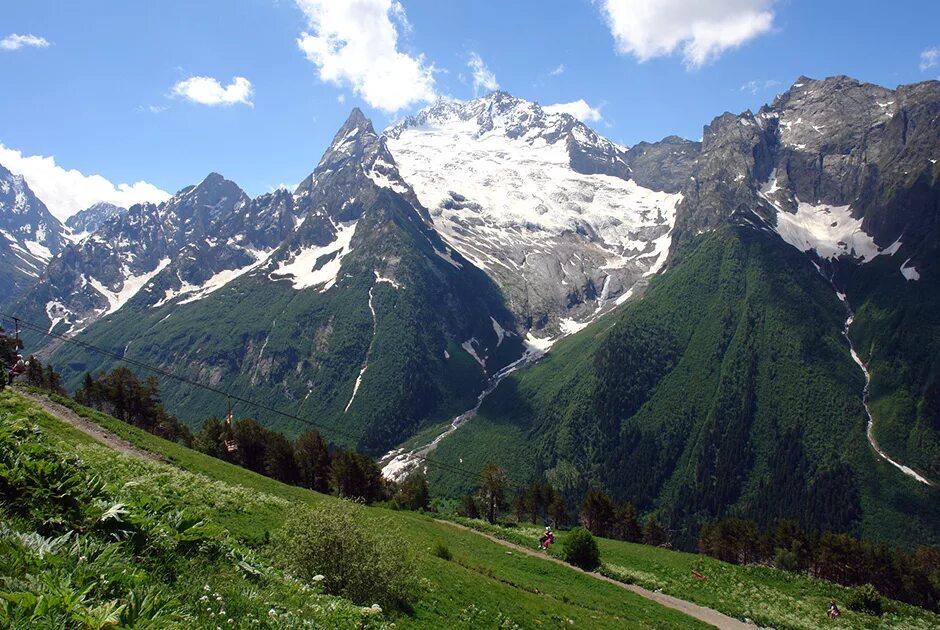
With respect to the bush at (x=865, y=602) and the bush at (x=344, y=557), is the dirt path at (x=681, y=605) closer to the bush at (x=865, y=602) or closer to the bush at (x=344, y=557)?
the bush at (x=865, y=602)

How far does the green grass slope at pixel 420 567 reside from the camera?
1786 cm

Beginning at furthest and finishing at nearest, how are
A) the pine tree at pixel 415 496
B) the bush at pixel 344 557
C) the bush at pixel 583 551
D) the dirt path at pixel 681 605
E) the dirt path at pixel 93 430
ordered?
the pine tree at pixel 415 496, the bush at pixel 583 551, the dirt path at pixel 93 430, the dirt path at pixel 681 605, the bush at pixel 344 557

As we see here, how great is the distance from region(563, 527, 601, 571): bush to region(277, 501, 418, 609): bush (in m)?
32.2

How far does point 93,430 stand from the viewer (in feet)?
164

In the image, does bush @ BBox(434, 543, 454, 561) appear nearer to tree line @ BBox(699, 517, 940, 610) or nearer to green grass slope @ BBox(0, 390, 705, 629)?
green grass slope @ BBox(0, 390, 705, 629)

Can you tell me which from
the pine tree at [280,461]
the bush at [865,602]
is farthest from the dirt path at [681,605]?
the pine tree at [280,461]

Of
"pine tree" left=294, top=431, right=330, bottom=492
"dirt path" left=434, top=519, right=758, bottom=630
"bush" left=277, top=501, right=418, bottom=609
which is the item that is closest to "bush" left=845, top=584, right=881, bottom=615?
"dirt path" left=434, top=519, right=758, bottom=630

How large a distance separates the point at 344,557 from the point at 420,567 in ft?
27.3

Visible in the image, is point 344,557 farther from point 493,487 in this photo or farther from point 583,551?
point 493,487

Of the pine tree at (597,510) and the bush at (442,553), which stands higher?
the bush at (442,553)

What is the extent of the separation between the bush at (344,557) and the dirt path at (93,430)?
98.9 ft

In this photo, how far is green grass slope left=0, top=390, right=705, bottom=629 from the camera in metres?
17.9

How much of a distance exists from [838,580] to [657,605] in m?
62.1

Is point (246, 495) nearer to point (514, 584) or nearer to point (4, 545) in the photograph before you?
point (514, 584)
